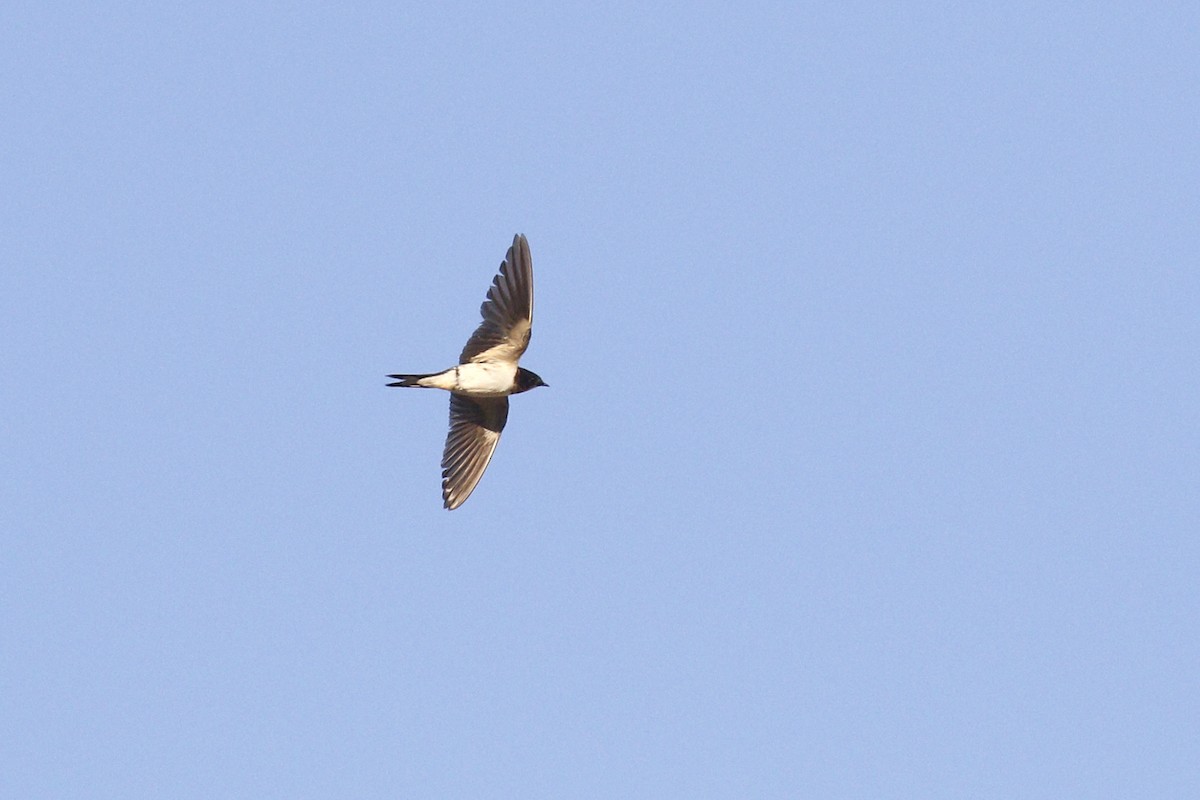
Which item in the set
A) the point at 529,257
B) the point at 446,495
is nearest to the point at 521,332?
the point at 529,257

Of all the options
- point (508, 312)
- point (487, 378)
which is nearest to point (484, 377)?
point (487, 378)

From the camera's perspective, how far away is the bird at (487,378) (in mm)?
17812

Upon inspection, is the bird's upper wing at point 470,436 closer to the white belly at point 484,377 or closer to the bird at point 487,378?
the bird at point 487,378

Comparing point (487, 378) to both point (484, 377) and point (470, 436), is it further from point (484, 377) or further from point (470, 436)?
point (470, 436)

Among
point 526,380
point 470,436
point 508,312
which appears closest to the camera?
point 508,312

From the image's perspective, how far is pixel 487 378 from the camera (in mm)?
18297

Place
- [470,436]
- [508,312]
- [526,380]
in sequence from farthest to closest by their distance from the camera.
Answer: [470,436]
[526,380]
[508,312]

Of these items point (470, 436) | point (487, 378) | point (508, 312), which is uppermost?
point (508, 312)

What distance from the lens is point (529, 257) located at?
17.8 m

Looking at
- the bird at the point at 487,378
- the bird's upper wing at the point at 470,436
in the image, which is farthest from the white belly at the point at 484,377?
the bird's upper wing at the point at 470,436

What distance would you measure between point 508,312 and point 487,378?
78 cm

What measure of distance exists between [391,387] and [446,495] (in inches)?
62.3

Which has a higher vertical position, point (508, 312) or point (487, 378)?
point (508, 312)

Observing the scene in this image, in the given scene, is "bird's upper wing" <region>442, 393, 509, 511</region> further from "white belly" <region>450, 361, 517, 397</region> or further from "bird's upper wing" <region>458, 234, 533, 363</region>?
"bird's upper wing" <region>458, 234, 533, 363</region>
